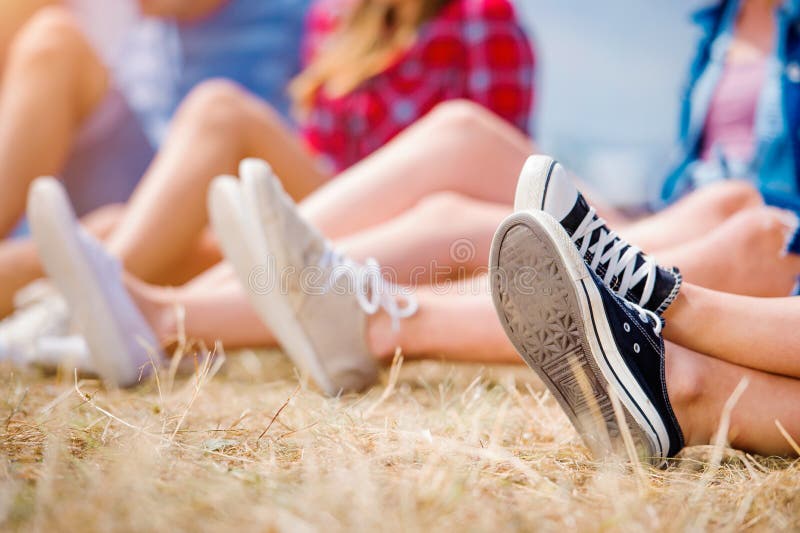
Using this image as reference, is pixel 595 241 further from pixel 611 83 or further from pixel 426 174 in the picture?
pixel 611 83

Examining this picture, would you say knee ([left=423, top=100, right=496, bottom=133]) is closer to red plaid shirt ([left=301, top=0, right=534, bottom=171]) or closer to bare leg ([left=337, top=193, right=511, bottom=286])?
bare leg ([left=337, top=193, right=511, bottom=286])

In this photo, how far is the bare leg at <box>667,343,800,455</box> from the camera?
1.92 ft

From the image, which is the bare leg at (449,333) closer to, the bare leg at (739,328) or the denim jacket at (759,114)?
the bare leg at (739,328)

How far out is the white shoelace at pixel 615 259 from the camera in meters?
0.60

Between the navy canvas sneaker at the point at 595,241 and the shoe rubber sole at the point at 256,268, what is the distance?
320 mm

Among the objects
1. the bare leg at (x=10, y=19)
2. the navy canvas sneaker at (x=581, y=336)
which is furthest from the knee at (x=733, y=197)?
the bare leg at (x=10, y=19)

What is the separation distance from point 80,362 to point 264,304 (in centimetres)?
34

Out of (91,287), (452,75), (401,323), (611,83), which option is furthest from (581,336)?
(611,83)

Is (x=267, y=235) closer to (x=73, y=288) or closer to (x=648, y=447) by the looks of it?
(x=73, y=288)

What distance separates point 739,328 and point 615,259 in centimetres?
13

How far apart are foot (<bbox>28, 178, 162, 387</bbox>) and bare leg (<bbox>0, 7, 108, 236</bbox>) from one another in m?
0.47

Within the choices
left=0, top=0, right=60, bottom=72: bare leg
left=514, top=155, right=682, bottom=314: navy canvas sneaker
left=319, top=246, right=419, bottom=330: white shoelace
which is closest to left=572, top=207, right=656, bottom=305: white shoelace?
left=514, top=155, right=682, bottom=314: navy canvas sneaker

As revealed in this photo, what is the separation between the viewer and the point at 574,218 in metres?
0.60

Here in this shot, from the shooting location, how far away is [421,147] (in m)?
1.02
